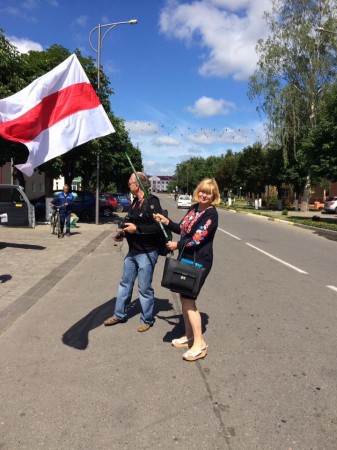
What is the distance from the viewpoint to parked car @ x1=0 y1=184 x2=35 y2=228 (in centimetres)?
1450

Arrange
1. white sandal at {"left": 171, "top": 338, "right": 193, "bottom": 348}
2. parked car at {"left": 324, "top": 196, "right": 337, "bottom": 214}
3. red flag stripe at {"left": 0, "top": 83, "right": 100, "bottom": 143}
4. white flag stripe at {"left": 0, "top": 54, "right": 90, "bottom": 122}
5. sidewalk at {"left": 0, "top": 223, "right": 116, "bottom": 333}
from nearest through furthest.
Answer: white sandal at {"left": 171, "top": 338, "right": 193, "bottom": 348}, red flag stripe at {"left": 0, "top": 83, "right": 100, "bottom": 143}, white flag stripe at {"left": 0, "top": 54, "right": 90, "bottom": 122}, sidewalk at {"left": 0, "top": 223, "right": 116, "bottom": 333}, parked car at {"left": 324, "top": 196, "right": 337, "bottom": 214}

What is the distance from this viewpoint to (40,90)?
5.61 meters

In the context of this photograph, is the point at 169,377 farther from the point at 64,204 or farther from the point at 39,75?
the point at 39,75

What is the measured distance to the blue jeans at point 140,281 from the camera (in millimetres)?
4762

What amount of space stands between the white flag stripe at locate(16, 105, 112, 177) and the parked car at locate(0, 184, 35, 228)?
9642 millimetres

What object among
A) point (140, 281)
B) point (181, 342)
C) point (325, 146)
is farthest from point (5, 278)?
point (325, 146)

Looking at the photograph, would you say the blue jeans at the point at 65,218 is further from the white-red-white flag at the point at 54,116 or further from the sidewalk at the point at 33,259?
the white-red-white flag at the point at 54,116

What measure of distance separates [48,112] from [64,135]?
43cm

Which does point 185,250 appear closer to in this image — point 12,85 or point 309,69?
point 12,85

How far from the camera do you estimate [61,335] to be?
15.8 ft

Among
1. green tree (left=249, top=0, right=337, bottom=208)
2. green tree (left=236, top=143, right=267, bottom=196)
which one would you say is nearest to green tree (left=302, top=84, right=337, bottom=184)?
green tree (left=249, top=0, right=337, bottom=208)

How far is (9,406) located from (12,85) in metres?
15.4

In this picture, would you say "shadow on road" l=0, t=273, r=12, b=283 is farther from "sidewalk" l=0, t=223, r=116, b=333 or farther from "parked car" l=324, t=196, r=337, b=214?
"parked car" l=324, t=196, r=337, b=214

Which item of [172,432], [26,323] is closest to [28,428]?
[172,432]
